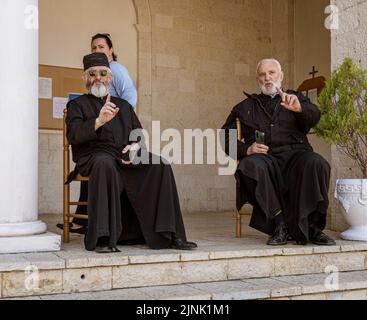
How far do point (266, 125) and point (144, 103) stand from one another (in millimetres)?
3405

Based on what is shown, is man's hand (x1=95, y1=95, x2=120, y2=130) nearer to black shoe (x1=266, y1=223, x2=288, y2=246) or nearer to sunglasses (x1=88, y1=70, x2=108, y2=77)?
sunglasses (x1=88, y1=70, x2=108, y2=77)

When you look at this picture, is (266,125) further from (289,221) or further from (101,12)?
(101,12)

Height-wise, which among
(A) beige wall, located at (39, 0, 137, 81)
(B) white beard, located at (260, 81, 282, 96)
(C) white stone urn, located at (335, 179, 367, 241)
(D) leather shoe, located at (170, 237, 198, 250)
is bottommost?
(D) leather shoe, located at (170, 237, 198, 250)

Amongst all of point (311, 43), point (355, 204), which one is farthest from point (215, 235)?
point (311, 43)

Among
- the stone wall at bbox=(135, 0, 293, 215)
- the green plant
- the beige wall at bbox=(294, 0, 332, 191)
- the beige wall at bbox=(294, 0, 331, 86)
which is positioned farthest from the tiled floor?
the beige wall at bbox=(294, 0, 331, 86)

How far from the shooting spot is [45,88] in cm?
709

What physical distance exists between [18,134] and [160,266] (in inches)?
51.0

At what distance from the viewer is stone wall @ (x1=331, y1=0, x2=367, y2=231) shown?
5.23 m

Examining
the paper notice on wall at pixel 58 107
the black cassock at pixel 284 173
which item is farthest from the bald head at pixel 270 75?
the paper notice on wall at pixel 58 107

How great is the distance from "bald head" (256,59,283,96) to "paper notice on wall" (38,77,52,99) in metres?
3.37

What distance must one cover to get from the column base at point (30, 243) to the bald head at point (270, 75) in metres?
2.17

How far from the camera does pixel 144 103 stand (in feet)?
25.5

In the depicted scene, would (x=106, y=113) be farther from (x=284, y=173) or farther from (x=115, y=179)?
(x=284, y=173)

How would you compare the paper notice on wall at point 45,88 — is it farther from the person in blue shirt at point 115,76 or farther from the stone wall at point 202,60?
the person in blue shirt at point 115,76
